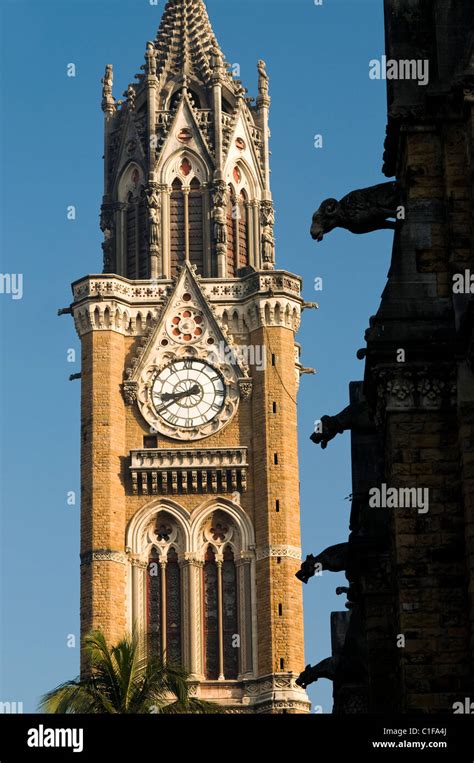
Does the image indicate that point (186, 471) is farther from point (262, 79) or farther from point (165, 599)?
point (262, 79)

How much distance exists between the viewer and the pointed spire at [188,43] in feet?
324

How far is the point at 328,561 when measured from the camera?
3462 cm

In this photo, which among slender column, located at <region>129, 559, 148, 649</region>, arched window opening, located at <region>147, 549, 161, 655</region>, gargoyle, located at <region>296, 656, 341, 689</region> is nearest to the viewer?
gargoyle, located at <region>296, 656, 341, 689</region>

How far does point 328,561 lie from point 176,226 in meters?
61.6

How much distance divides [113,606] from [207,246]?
16628 millimetres

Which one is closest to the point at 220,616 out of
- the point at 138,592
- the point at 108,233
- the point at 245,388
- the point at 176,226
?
the point at 138,592

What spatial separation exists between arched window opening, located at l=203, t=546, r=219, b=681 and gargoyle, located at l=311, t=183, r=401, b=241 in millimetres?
57375

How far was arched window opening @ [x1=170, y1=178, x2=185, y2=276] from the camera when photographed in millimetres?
94062

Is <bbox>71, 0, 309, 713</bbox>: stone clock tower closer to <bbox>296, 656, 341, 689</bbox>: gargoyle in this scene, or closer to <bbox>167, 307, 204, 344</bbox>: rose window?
<bbox>167, 307, 204, 344</bbox>: rose window

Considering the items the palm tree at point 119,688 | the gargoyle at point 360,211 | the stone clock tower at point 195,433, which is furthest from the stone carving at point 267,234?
the gargoyle at point 360,211

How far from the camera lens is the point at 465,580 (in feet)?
85.9

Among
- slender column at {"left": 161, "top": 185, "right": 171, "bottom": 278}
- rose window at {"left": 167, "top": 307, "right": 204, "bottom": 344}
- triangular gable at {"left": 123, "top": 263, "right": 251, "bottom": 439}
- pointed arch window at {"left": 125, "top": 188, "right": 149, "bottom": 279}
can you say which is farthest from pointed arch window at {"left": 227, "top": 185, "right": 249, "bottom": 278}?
pointed arch window at {"left": 125, "top": 188, "right": 149, "bottom": 279}

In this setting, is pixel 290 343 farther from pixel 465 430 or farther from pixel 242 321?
pixel 465 430

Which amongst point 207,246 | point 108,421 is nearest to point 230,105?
point 207,246
